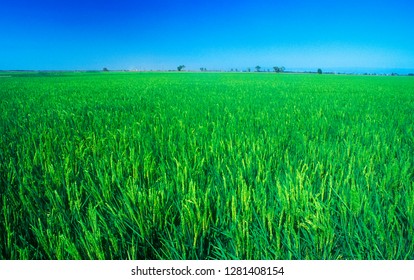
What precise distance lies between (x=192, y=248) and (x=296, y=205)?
0.37m

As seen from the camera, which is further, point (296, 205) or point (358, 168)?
point (358, 168)

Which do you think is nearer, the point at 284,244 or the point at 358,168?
the point at 284,244

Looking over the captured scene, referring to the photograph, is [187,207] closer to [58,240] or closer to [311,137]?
[58,240]

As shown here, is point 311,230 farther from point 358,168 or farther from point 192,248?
point 358,168

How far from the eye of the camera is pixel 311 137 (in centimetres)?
221

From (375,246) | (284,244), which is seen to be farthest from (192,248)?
(375,246)

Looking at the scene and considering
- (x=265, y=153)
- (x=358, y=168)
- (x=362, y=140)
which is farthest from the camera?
(x=362, y=140)

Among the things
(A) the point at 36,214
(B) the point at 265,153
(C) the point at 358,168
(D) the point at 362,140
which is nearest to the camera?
(A) the point at 36,214

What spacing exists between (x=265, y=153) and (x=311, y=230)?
2.70 ft
